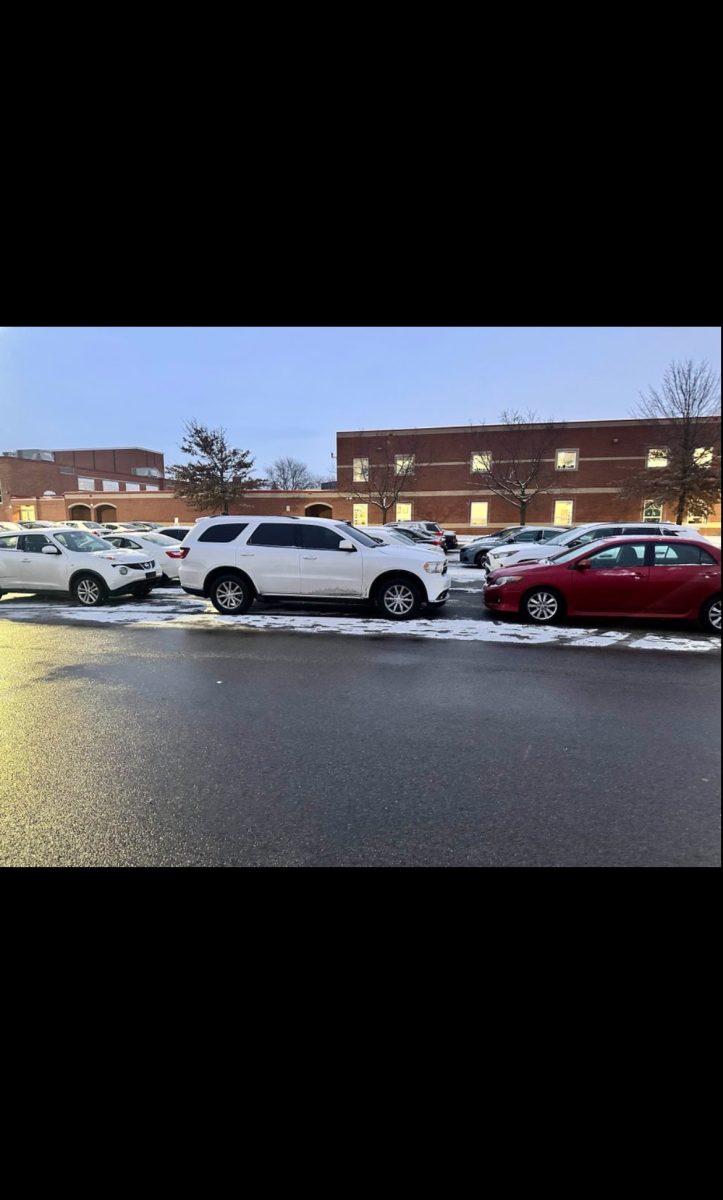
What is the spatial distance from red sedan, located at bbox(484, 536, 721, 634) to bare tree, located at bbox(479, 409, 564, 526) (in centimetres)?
2047

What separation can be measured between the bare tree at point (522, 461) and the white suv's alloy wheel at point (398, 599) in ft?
66.0

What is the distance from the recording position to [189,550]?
7.29 meters

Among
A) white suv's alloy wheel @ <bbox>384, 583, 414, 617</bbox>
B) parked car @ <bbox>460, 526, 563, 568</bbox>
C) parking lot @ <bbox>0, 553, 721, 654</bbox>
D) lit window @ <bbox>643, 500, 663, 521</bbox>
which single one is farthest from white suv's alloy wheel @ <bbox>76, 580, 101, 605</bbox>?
parked car @ <bbox>460, 526, 563, 568</bbox>

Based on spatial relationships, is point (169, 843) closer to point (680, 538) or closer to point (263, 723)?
point (263, 723)

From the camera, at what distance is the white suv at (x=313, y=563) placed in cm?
714

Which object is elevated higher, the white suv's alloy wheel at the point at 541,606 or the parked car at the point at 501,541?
the parked car at the point at 501,541

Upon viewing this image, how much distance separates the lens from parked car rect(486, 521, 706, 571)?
2561mm

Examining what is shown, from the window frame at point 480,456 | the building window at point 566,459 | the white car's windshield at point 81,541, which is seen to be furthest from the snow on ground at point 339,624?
the window frame at point 480,456

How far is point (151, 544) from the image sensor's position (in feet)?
29.6

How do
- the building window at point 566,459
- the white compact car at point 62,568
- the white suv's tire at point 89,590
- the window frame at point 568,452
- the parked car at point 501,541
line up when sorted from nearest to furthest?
1. the white compact car at point 62,568
2. the white suv's tire at point 89,590
3. the parked car at point 501,541
4. the window frame at point 568,452
5. the building window at point 566,459

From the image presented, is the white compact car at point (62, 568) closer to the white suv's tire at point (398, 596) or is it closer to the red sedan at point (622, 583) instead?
the white suv's tire at point (398, 596)
